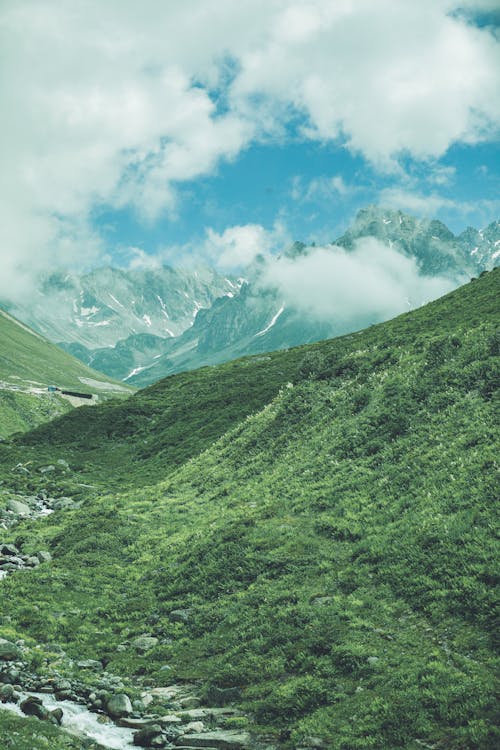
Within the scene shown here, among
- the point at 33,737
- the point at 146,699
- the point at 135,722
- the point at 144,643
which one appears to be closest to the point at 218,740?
the point at 135,722

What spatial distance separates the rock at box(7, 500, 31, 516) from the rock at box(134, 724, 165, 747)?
108 feet

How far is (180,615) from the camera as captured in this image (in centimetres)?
2155

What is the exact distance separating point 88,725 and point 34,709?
156cm

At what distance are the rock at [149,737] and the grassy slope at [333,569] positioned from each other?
8.75ft

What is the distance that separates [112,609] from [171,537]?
848 centimetres

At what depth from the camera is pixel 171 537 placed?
3189 centimetres

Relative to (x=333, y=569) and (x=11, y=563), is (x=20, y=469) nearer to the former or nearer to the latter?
(x=11, y=563)

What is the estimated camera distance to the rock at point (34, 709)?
47.5 feet

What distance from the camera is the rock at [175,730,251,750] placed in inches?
533

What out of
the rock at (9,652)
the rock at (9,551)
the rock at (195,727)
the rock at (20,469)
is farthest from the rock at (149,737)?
the rock at (20,469)

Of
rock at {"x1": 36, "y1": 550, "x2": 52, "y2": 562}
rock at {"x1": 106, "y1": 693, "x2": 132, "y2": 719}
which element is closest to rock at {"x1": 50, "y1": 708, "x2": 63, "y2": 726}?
rock at {"x1": 106, "y1": 693, "x2": 132, "y2": 719}

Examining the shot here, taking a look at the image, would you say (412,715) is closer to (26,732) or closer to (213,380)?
(26,732)

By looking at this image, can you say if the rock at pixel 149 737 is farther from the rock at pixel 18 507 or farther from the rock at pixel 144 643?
the rock at pixel 18 507

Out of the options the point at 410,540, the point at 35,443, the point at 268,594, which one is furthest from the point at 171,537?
the point at 35,443
